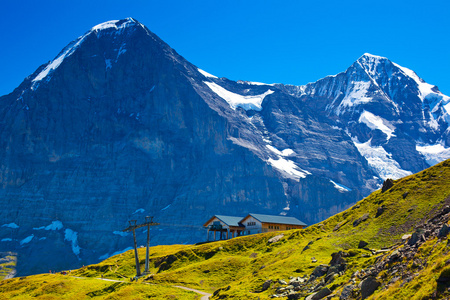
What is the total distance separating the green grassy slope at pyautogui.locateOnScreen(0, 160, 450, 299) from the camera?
133ft

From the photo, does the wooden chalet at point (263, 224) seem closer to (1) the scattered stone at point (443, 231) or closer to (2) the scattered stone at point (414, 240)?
(2) the scattered stone at point (414, 240)

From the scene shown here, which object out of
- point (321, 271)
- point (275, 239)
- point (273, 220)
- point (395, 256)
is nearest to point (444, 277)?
point (395, 256)

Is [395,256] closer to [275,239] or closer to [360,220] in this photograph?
[360,220]

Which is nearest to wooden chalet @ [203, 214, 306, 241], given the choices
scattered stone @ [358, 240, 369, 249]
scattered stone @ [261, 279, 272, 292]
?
scattered stone @ [358, 240, 369, 249]

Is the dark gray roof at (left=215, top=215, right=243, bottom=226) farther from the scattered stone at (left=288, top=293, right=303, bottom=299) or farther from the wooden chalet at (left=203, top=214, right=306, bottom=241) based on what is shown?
the scattered stone at (left=288, top=293, right=303, bottom=299)

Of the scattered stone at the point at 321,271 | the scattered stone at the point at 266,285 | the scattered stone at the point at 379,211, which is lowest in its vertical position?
the scattered stone at the point at 266,285

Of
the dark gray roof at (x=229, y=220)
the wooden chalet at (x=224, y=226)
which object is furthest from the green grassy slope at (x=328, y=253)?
the dark gray roof at (x=229, y=220)

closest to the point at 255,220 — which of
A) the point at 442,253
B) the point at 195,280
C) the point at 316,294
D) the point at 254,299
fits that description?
the point at 195,280

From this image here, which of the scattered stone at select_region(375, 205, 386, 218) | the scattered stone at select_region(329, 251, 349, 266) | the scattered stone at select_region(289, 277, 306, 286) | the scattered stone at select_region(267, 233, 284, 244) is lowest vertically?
the scattered stone at select_region(289, 277, 306, 286)

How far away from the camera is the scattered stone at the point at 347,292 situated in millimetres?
38688

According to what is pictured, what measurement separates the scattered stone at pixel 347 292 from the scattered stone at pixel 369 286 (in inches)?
55.2

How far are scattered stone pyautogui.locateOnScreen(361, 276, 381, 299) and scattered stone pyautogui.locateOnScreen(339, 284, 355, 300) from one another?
1402 millimetres

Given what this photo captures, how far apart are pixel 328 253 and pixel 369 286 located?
111 feet

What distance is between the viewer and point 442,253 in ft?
112
